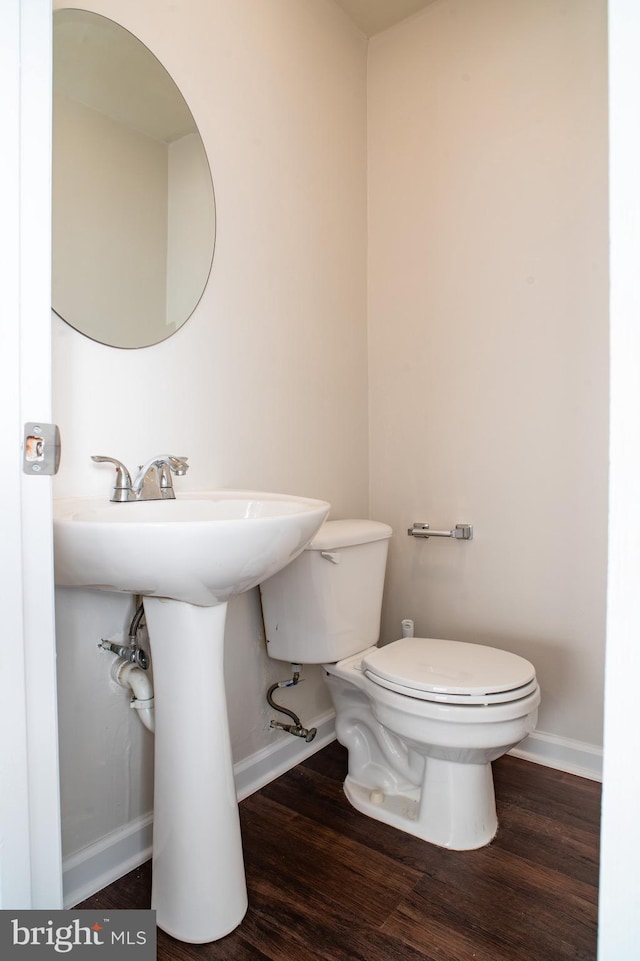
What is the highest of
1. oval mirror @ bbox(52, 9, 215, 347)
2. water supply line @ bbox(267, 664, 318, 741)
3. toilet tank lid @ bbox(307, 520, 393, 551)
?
oval mirror @ bbox(52, 9, 215, 347)

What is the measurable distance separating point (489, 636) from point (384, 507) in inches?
22.8

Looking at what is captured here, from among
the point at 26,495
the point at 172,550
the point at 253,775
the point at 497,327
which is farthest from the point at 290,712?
the point at 497,327

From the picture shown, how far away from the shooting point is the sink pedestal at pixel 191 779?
112 cm

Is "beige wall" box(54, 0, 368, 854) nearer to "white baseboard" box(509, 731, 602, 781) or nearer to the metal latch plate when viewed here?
the metal latch plate

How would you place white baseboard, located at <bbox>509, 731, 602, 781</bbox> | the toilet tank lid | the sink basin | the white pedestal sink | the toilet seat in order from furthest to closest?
white baseboard, located at <bbox>509, 731, 602, 781</bbox> < the toilet tank lid < the toilet seat < the white pedestal sink < the sink basin

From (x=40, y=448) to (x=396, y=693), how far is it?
1018 mm

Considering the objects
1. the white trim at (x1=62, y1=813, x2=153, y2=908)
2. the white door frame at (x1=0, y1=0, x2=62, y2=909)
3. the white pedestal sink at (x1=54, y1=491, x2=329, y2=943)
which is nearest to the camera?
the white door frame at (x1=0, y1=0, x2=62, y2=909)

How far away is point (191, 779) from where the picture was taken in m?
1.12

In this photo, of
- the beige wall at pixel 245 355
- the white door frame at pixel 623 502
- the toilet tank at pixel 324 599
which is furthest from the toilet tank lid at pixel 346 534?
the white door frame at pixel 623 502

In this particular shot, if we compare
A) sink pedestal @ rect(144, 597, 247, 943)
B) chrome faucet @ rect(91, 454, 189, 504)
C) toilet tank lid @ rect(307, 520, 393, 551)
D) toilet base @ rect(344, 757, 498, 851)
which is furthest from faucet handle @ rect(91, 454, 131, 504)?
toilet base @ rect(344, 757, 498, 851)

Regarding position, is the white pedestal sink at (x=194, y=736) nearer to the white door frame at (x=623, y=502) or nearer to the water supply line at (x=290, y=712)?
the water supply line at (x=290, y=712)

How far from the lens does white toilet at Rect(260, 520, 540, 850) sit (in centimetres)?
135

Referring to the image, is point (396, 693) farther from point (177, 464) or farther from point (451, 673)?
point (177, 464)

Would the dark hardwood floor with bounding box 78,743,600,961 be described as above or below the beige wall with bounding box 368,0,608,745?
below
